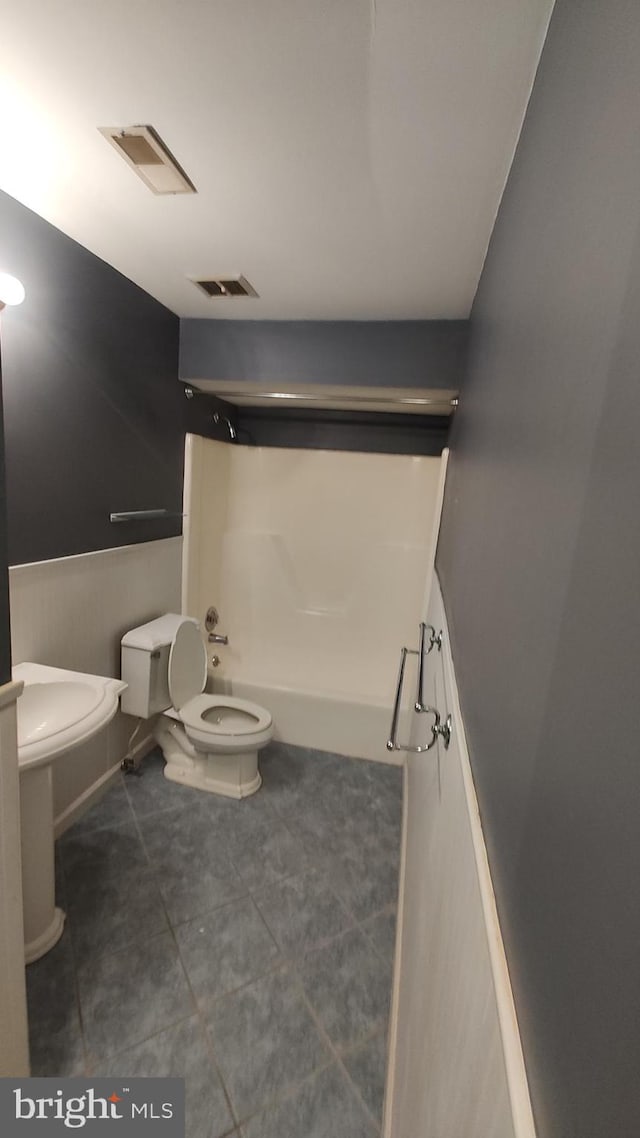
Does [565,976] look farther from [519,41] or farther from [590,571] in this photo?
[519,41]

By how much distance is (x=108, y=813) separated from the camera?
2.07 meters

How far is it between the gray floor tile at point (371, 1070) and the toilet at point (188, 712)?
1116 millimetres

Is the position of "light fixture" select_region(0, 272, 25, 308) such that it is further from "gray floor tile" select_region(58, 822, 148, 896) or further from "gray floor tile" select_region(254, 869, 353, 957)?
"gray floor tile" select_region(254, 869, 353, 957)

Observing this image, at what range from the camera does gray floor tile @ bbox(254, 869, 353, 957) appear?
1582mm

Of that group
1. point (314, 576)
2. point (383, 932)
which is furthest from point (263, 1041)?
point (314, 576)

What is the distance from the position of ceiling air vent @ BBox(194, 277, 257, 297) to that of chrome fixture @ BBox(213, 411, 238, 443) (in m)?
0.82

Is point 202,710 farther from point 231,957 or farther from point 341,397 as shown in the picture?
point 341,397

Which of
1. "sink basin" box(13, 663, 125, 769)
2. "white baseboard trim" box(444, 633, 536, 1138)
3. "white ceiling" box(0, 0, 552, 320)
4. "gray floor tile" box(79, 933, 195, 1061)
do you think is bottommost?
"gray floor tile" box(79, 933, 195, 1061)

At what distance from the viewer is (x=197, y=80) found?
0.95m

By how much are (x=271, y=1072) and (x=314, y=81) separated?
239cm

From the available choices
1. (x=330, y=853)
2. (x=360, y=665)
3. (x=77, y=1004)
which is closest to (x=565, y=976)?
(x=77, y=1004)

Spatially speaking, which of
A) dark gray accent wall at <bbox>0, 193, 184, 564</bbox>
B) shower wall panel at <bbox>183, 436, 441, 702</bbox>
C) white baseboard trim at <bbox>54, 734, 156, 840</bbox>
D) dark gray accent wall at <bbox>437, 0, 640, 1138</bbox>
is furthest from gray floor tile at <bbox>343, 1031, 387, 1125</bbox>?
dark gray accent wall at <bbox>0, 193, 184, 564</bbox>

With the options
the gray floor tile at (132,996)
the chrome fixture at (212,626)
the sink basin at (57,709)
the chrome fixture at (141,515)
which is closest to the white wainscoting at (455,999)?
the gray floor tile at (132,996)

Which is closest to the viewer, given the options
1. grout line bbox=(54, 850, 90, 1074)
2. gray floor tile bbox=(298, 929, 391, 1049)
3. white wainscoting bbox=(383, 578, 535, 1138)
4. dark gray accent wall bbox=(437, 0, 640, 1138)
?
dark gray accent wall bbox=(437, 0, 640, 1138)
